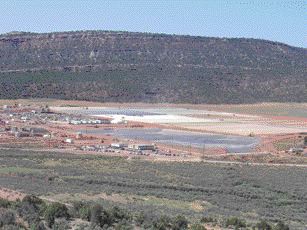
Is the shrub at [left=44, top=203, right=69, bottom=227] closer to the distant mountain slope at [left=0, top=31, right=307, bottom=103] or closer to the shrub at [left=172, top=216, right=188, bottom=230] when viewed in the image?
the shrub at [left=172, top=216, right=188, bottom=230]

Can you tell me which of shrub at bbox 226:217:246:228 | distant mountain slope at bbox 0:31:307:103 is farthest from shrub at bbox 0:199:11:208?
distant mountain slope at bbox 0:31:307:103

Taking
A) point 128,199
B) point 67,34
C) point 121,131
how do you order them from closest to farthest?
point 128,199 < point 121,131 < point 67,34

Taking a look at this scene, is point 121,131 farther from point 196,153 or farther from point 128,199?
point 128,199

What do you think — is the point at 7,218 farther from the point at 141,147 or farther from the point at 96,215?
the point at 141,147

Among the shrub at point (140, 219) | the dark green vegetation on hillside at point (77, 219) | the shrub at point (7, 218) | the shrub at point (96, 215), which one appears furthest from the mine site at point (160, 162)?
the shrub at point (7, 218)

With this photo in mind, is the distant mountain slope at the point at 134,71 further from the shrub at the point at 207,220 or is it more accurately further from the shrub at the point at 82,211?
the shrub at the point at 82,211

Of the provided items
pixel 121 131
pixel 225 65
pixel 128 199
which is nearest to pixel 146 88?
pixel 225 65

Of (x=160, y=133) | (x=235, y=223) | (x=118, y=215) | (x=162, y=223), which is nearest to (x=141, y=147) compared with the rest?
(x=160, y=133)

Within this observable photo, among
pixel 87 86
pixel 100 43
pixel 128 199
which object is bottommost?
pixel 128 199
